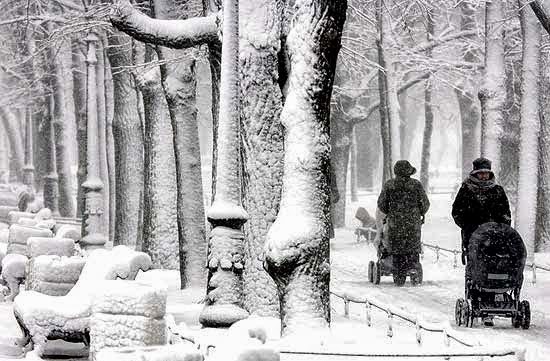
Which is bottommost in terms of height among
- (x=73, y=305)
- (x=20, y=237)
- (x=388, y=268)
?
(x=388, y=268)

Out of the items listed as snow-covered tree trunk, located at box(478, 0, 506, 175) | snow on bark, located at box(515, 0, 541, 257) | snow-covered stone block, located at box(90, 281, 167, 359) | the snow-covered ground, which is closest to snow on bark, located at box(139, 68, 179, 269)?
the snow-covered ground

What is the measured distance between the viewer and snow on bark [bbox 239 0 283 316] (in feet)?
40.9

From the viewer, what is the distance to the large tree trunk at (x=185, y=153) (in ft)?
61.6

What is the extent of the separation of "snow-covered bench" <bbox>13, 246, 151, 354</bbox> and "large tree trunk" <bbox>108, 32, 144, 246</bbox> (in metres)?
14.3

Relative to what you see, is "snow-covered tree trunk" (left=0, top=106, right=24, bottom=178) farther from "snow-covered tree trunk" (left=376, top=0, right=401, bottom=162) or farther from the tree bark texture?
"snow-covered tree trunk" (left=376, top=0, right=401, bottom=162)

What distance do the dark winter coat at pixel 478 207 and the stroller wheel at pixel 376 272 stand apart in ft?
17.3

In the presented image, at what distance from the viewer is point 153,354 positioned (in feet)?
26.0

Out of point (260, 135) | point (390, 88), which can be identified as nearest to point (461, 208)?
point (260, 135)

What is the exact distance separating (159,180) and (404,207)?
444 cm

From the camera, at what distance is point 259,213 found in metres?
13.1

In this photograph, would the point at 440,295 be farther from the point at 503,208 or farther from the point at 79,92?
the point at 79,92

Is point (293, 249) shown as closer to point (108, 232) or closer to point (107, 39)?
point (107, 39)

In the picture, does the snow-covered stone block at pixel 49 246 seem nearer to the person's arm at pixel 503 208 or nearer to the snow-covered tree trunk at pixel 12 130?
the person's arm at pixel 503 208

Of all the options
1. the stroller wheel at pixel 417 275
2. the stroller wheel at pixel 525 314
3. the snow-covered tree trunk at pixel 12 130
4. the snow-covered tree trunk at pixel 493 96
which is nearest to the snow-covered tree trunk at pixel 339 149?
the snow-covered tree trunk at pixel 493 96
